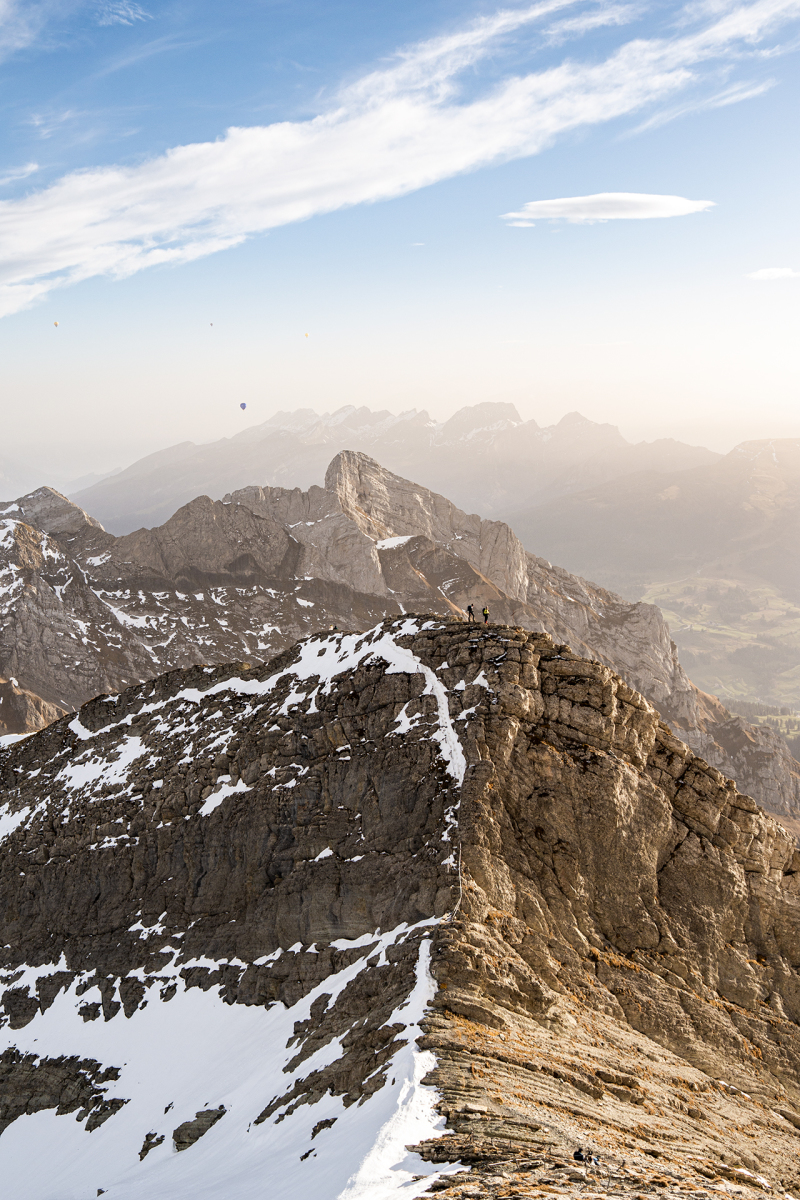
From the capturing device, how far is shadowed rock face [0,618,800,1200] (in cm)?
3884

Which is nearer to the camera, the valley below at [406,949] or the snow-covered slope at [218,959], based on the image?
the valley below at [406,949]

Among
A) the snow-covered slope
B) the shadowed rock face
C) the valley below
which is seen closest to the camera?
the valley below

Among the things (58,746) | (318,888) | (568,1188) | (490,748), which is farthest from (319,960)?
(58,746)

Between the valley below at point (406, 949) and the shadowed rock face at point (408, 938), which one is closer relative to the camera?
the valley below at point (406, 949)

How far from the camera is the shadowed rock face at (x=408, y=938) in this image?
3884cm

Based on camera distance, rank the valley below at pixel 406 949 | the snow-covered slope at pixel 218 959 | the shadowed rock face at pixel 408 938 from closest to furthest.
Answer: the valley below at pixel 406 949 < the shadowed rock face at pixel 408 938 < the snow-covered slope at pixel 218 959

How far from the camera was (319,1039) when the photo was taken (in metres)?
47.6

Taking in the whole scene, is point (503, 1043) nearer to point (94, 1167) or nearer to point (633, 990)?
point (633, 990)

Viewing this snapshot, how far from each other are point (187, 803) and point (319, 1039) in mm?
28523

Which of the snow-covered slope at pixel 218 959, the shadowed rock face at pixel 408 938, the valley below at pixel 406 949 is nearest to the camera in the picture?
the valley below at pixel 406 949

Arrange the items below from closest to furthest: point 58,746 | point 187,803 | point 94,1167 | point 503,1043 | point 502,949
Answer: point 503,1043
point 502,949
point 94,1167
point 187,803
point 58,746

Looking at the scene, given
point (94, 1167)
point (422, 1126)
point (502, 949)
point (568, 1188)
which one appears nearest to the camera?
point (568, 1188)

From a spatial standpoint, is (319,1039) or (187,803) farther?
(187,803)

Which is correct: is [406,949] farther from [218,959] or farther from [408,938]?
[218,959]
